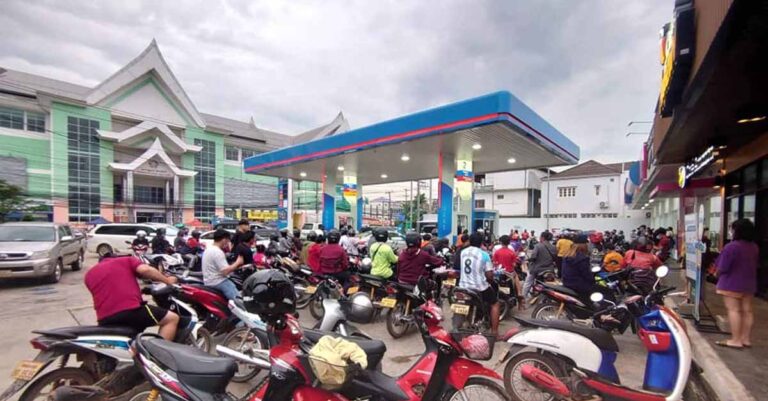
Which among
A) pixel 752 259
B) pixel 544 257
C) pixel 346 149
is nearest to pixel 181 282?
pixel 544 257

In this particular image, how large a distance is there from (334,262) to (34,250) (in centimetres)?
750

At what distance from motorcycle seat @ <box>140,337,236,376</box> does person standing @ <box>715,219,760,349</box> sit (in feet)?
19.5

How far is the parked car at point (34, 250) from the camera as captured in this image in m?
8.22

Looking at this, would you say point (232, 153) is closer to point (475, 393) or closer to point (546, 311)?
point (546, 311)

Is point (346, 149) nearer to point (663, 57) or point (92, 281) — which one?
point (663, 57)

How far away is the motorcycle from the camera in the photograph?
8.58 feet

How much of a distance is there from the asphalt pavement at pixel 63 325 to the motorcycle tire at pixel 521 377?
757mm

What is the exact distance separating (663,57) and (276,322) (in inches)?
282

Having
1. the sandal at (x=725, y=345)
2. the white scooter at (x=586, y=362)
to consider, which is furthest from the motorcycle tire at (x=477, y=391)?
the sandal at (x=725, y=345)

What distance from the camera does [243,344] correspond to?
3850mm

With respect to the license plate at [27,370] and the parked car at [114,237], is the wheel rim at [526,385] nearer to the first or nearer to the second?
the license plate at [27,370]

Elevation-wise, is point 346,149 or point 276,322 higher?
point 346,149

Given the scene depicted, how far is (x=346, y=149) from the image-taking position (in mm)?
13750

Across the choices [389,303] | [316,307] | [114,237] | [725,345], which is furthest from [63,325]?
[114,237]
